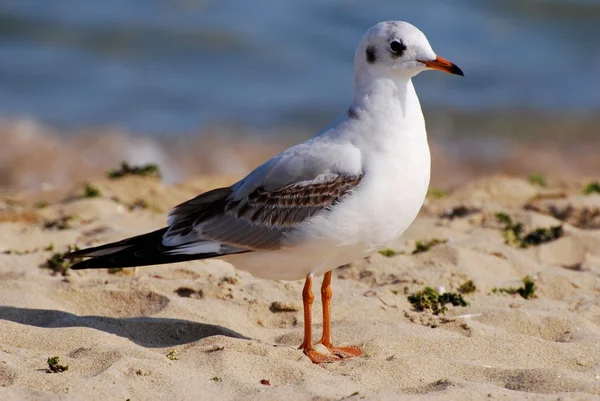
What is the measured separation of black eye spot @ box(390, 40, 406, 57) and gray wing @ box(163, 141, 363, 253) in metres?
0.54

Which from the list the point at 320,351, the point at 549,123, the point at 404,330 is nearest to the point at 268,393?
the point at 320,351

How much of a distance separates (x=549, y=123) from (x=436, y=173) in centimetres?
255

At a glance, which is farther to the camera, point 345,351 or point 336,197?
point 345,351

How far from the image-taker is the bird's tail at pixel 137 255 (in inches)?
202

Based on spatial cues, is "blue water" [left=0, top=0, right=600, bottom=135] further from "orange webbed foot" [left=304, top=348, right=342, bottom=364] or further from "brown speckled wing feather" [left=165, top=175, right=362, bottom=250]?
"orange webbed foot" [left=304, top=348, right=342, bottom=364]

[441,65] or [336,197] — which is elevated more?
[441,65]

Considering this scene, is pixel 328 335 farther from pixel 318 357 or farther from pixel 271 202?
pixel 271 202

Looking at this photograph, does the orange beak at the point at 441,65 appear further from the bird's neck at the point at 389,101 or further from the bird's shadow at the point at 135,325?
the bird's shadow at the point at 135,325

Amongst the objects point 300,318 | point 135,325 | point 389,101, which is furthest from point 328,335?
point 389,101

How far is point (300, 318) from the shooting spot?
562cm

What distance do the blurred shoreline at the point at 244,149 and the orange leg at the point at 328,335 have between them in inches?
308

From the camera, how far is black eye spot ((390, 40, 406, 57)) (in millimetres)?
4938

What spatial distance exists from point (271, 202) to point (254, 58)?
1258 cm

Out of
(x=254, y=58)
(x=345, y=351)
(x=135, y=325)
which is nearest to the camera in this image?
(x=345, y=351)
